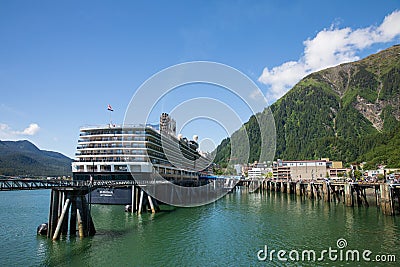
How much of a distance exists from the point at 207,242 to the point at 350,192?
102 feet

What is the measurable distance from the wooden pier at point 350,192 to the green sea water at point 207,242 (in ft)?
7.85

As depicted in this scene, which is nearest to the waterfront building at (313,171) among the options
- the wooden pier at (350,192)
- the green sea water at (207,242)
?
the wooden pier at (350,192)

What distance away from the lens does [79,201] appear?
2395 cm

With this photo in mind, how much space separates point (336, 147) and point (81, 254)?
612ft

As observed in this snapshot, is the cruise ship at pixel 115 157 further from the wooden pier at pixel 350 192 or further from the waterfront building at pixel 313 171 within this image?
the waterfront building at pixel 313 171

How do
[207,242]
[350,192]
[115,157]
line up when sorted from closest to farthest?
[207,242]
[350,192]
[115,157]

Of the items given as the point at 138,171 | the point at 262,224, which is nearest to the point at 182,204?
the point at 138,171

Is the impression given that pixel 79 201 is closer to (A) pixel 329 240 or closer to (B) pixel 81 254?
(B) pixel 81 254

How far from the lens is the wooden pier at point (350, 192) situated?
3616 cm

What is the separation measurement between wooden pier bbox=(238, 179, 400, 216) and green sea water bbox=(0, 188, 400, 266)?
239 cm

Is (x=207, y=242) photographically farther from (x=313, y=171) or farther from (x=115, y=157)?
(x=313, y=171)

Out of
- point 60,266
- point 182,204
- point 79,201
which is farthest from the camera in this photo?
point 182,204

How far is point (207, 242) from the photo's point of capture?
24547mm

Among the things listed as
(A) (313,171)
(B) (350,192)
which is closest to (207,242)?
(B) (350,192)
